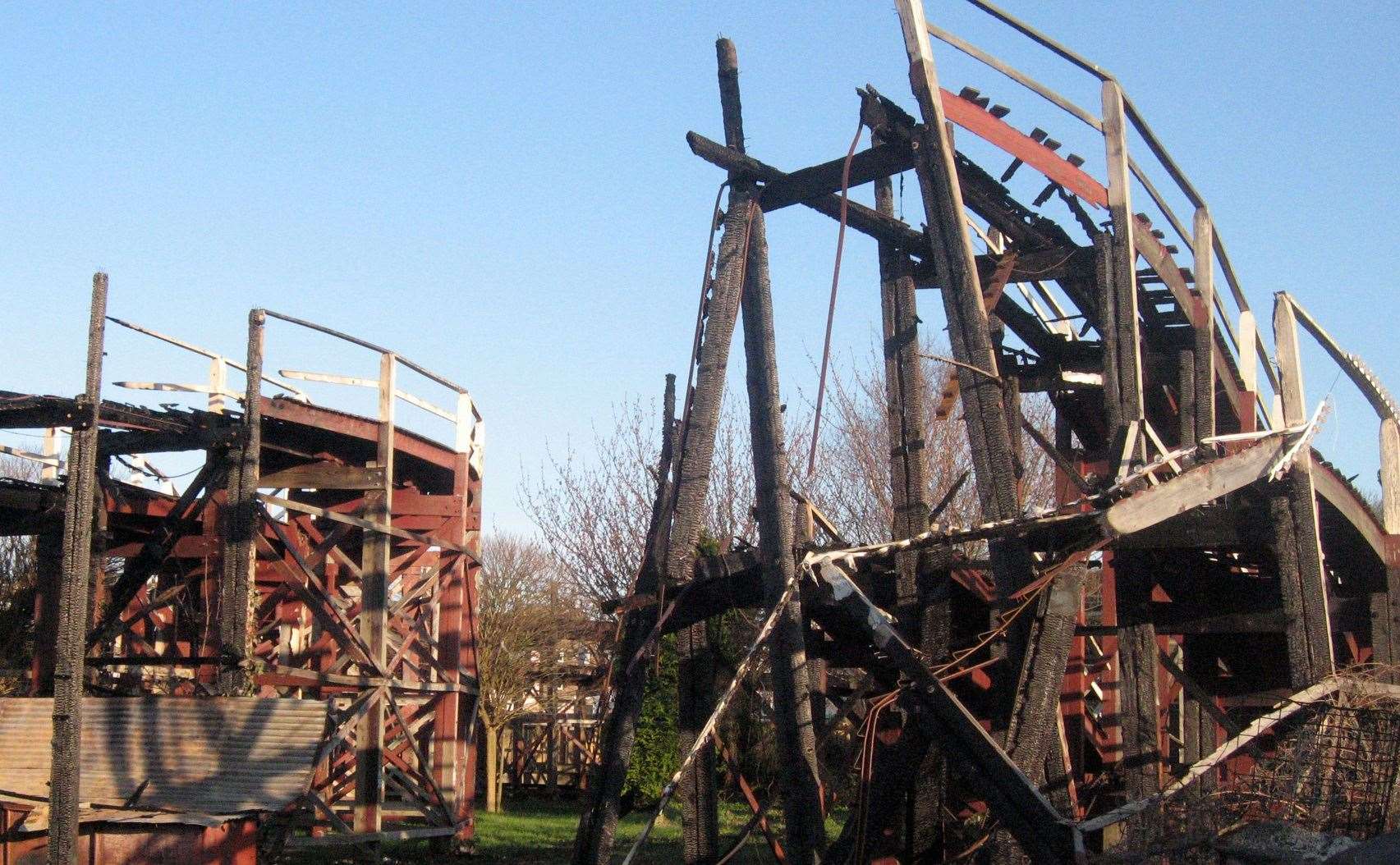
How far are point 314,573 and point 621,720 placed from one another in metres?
7.93

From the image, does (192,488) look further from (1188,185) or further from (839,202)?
(1188,185)

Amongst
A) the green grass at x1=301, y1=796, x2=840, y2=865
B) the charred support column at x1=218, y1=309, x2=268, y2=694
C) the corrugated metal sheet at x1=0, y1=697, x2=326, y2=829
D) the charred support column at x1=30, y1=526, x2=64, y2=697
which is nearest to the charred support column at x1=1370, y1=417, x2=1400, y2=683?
the green grass at x1=301, y1=796, x2=840, y2=865

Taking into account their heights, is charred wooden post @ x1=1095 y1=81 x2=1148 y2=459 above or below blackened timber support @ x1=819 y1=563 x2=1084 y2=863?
above

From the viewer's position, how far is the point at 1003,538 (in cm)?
704

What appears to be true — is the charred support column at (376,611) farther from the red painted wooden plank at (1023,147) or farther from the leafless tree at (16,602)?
the red painted wooden plank at (1023,147)

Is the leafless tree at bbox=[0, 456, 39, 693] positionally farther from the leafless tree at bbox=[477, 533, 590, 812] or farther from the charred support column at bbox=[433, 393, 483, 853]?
the leafless tree at bbox=[477, 533, 590, 812]

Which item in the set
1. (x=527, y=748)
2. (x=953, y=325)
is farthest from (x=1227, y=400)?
(x=527, y=748)

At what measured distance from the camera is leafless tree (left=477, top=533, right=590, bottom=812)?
24719 mm

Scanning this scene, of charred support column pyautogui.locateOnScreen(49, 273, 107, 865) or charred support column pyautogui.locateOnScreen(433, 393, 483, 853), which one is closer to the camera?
charred support column pyautogui.locateOnScreen(49, 273, 107, 865)

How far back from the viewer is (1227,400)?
12.0 metres

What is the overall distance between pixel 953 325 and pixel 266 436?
948cm

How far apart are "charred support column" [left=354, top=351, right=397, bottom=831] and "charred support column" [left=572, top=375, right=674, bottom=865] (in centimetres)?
761

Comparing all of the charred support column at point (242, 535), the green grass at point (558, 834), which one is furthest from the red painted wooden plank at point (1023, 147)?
the charred support column at point (242, 535)

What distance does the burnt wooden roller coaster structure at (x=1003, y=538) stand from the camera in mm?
6824
